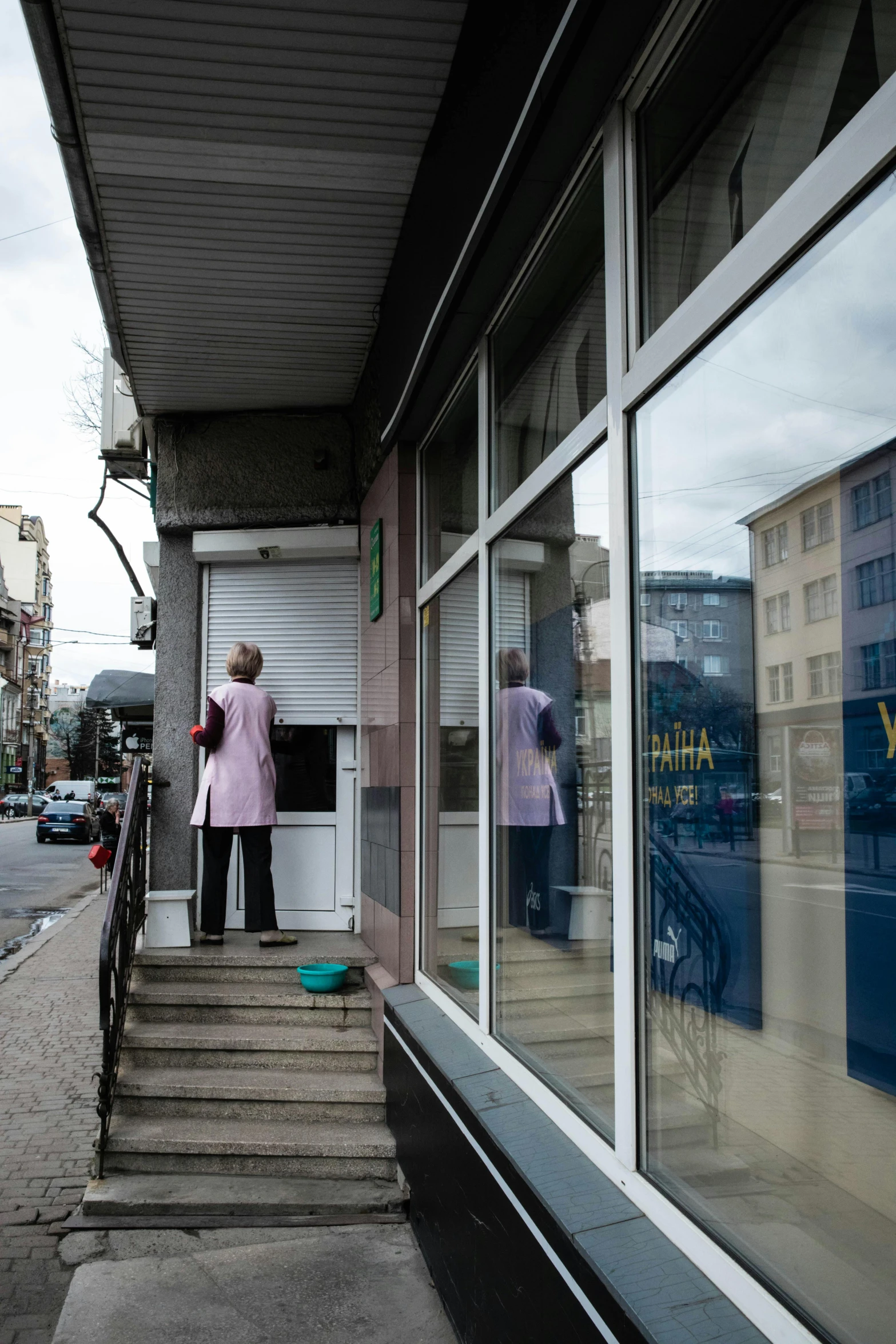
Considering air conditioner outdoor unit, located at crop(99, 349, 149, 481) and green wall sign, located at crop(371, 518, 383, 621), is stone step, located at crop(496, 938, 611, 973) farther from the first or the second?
air conditioner outdoor unit, located at crop(99, 349, 149, 481)

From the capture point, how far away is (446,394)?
412cm

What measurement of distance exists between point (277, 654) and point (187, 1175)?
2.89 m

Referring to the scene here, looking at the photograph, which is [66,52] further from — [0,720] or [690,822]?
[0,720]

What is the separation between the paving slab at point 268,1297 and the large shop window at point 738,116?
2635 mm

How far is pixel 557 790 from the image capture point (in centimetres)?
275

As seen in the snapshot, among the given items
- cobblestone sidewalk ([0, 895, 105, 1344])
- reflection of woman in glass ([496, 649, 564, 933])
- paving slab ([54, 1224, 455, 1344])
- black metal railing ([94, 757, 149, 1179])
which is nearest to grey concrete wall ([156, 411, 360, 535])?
black metal railing ([94, 757, 149, 1179])

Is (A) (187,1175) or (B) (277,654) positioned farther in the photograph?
(B) (277,654)

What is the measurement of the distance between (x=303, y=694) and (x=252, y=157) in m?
3.07

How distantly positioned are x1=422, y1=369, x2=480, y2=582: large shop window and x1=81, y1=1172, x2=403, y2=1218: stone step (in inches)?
92.0

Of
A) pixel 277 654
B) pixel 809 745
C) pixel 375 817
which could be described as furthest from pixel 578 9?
pixel 277 654

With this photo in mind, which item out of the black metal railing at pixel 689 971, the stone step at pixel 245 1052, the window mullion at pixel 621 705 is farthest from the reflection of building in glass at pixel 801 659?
the stone step at pixel 245 1052

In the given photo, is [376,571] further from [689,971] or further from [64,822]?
[64,822]

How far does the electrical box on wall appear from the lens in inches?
327

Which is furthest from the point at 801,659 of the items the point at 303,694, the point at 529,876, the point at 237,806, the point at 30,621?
the point at 30,621
